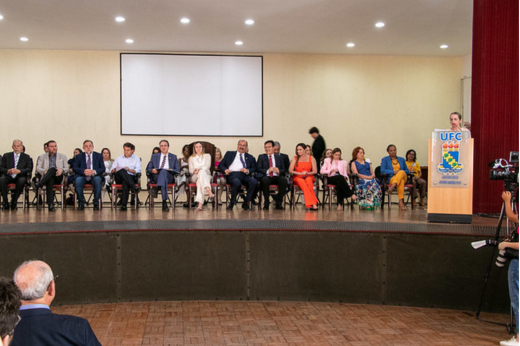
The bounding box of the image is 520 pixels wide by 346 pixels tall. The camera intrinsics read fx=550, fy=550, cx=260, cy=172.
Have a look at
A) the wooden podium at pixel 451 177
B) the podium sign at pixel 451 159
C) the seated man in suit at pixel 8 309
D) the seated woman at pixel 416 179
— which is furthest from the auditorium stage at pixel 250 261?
the seated woman at pixel 416 179

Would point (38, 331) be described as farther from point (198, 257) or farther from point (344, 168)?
point (344, 168)

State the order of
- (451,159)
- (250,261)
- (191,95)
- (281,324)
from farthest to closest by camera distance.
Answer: (191,95) < (451,159) < (250,261) < (281,324)

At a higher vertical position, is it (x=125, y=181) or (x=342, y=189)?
(x=125, y=181)

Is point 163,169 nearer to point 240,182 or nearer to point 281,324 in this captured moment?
point 240,182

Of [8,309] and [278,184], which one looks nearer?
[8,309]

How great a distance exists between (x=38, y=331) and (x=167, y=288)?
3264 mm

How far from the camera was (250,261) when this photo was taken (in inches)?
204

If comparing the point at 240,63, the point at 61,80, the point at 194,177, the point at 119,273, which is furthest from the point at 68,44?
the point at 119,273

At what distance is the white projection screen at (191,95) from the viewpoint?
12375 mm

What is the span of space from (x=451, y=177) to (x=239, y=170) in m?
3.62

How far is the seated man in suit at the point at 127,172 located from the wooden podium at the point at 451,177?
4.45 meters

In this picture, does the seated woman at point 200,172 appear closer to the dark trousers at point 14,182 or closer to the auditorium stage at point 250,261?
the dark trousers at point 14,182

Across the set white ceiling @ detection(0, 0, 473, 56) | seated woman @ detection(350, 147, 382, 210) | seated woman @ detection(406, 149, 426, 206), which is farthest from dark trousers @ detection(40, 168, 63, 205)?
seated woman @ detection(406, 149, 426, 206)

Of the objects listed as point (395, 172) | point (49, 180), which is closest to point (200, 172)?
point (49, 180)
